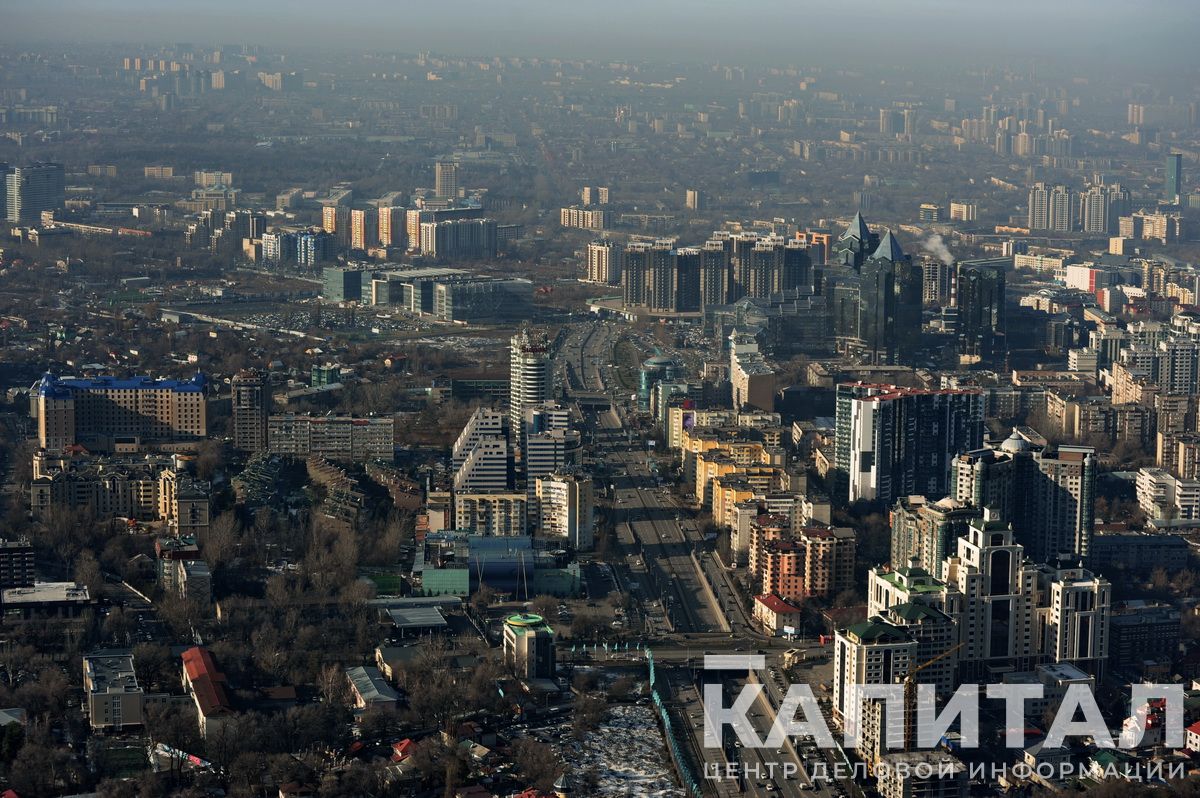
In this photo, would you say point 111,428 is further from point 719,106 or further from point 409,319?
point 719,106

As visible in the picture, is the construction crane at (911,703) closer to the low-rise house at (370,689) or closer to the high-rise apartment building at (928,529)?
the high-rise apartment building at (928,529)

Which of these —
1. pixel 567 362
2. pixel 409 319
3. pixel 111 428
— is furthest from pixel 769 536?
pixel 409 319

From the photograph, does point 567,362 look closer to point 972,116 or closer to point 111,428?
point 111,428

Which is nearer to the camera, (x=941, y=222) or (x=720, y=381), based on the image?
(x=720, y=381)

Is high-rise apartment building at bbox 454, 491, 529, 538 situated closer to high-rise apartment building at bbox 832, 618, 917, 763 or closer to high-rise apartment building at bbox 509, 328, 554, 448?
high-rise apartment building at bbox 509, 328, 554, 448

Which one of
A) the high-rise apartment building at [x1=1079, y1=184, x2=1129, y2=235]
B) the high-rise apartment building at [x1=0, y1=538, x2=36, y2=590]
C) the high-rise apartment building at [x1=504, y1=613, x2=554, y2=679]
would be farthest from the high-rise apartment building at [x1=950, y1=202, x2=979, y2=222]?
the high-rise apartment building at [x1=504, y1=613, x2=554, y2=679]

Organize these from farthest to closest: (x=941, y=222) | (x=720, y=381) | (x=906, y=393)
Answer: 1. (x=941, y=222)
2. (x=720, y=381)
3. (x=906, y=393)

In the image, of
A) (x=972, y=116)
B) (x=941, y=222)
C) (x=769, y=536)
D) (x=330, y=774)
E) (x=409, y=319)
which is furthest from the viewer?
(x=972, y=116)
